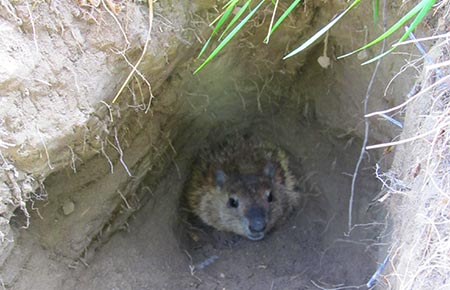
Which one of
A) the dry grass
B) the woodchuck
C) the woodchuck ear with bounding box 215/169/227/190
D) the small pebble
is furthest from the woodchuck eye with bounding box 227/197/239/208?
the dry grass

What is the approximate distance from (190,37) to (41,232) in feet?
5.43

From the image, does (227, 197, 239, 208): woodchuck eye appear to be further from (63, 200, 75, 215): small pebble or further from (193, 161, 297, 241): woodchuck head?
(63, 200, 75, 215): small pebble

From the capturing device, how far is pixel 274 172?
561 centimetres

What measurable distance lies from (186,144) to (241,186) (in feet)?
2.29

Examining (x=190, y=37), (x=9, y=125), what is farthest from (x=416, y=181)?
(x=9, y=125)

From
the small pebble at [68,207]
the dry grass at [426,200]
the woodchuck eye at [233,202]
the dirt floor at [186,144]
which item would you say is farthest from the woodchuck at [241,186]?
the dry grass at [426,200]

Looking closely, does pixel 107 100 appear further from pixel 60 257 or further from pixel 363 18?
pixel 363 18

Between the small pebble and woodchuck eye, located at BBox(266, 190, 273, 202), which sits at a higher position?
the small pebble

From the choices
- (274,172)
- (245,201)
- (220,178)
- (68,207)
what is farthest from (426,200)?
(220,178)

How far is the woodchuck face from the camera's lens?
5.07 metres

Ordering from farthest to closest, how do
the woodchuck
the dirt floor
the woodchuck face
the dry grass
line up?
1. the woodchuck
2. the woodchuck face
3. the dirt floor
4. the dry grass

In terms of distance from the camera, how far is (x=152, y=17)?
3.06 m

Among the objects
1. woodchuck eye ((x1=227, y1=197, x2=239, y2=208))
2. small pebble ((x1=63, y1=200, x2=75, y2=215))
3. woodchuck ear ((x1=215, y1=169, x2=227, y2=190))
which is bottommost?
woodchuck eye ((x1=227, y1=197, x2=239, y2=208))

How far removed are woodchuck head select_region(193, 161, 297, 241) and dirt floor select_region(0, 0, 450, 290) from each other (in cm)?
16
